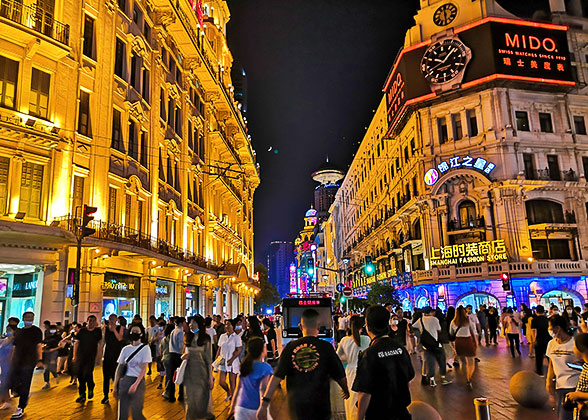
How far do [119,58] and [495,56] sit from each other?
29411 mm

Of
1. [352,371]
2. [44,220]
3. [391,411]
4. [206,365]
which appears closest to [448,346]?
[352,371]

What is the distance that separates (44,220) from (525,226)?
33466mm

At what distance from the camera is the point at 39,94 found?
18562mm

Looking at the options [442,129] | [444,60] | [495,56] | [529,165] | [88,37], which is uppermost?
[444,60]

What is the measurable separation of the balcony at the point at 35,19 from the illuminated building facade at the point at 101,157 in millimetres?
50

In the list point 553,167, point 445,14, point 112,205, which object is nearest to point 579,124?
point 553,167

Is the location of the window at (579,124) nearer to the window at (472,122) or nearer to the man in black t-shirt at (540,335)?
the window at (472,122)

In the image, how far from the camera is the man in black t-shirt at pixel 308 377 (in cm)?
459

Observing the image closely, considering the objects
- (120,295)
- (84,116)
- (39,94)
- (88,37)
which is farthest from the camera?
(120,295)

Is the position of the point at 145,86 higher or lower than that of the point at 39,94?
higher

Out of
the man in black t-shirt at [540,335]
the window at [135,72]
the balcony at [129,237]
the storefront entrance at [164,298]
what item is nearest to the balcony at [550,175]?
the balcony at [129,237]

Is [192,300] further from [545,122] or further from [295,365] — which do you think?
[545,122]

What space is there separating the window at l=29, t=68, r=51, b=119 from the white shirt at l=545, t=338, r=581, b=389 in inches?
745

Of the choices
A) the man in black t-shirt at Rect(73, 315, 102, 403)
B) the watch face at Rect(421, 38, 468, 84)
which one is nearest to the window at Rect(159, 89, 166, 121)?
the man in black t-shirt at Rect(73, 315, 102, 403)
